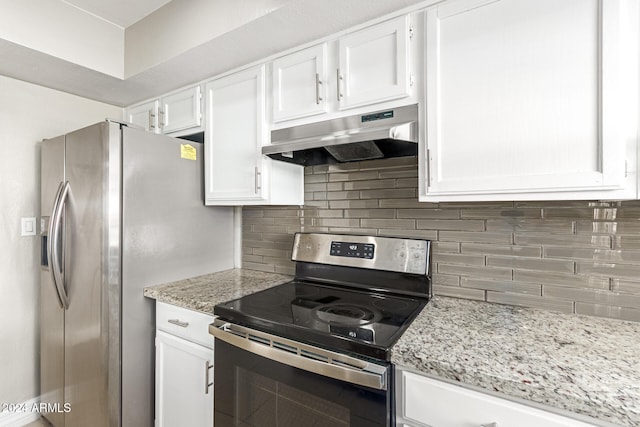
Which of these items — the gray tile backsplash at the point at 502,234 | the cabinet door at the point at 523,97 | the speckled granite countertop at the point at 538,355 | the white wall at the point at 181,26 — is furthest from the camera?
the white wall at the point at 181,26

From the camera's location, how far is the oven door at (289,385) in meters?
0.96

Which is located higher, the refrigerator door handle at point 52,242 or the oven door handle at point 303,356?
the refrigerator door handle at point 52,242

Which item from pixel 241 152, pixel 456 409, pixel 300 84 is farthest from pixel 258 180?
pixel 456 409

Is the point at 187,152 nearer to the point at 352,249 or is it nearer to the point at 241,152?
the point at 241,152

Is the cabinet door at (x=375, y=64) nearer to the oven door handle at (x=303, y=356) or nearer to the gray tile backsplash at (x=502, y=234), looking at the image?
the gray tile backsplash at (x=502, y=234)

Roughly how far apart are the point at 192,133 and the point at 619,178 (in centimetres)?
204

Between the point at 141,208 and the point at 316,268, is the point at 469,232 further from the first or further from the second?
the point at 141,208

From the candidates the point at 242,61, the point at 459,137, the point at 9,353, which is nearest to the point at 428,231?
the point at 459,137

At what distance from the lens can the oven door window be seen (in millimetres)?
972

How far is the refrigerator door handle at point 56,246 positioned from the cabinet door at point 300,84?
1.24 m

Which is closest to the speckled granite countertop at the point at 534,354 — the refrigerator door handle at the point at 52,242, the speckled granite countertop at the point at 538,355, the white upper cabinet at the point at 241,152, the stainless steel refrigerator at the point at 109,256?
the speckled granite countertop at the point at 538,355

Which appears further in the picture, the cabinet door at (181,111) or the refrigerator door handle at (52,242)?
the cabinet door at (181,111)

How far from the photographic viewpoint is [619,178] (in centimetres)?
92

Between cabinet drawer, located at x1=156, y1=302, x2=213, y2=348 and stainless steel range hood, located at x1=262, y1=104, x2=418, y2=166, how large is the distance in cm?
85
